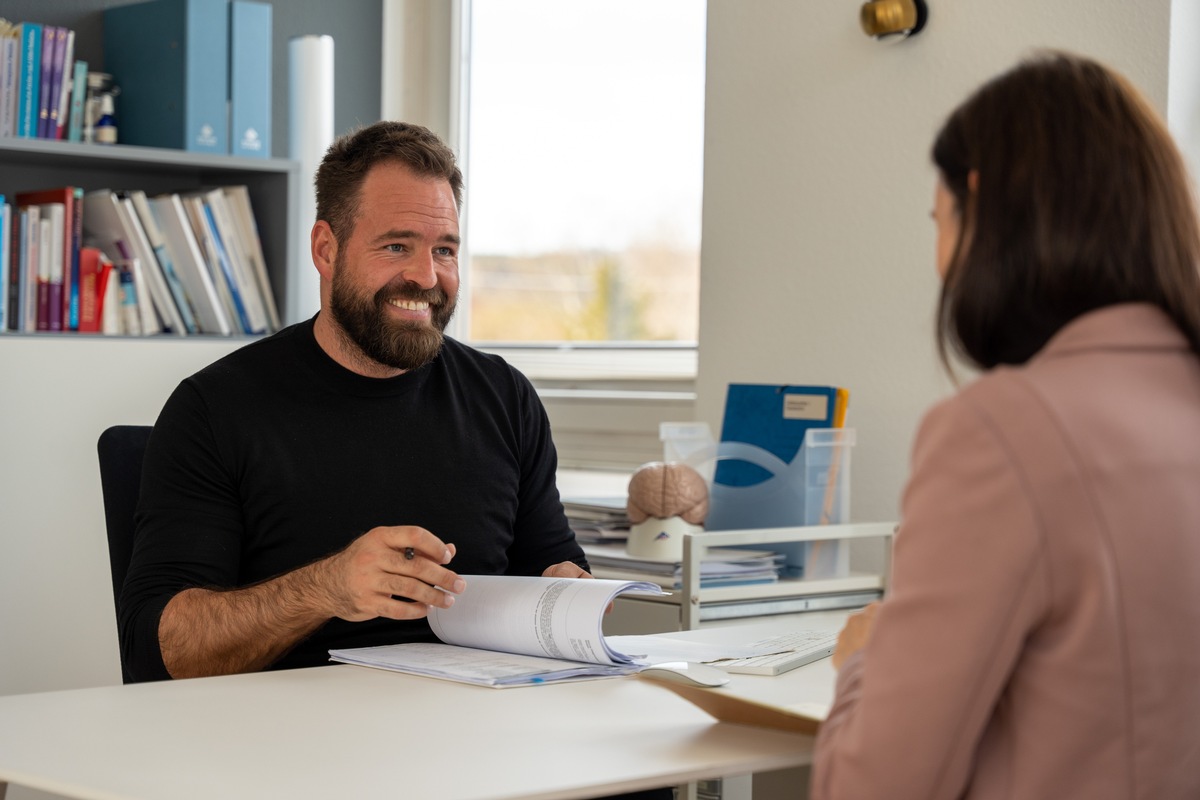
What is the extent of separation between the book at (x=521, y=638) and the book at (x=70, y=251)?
154 centimetres

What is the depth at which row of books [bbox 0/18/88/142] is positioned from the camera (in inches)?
106

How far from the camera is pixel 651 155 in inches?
123

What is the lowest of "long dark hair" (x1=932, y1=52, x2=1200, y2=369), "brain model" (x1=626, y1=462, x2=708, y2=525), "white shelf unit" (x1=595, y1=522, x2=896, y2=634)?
"white shelf unit" (x1=595, y1=522, x2=896, y2=634)

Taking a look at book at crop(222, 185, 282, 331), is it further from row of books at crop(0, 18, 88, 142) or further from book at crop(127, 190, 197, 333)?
row of books at crop(0, 18, 88, 142)

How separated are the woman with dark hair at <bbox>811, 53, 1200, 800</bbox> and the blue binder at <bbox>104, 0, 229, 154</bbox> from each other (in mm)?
2283

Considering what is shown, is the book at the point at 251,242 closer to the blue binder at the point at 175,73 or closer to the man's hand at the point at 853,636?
the blue binder at the point at 175,73

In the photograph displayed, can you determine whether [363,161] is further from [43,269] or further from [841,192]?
[43,269]

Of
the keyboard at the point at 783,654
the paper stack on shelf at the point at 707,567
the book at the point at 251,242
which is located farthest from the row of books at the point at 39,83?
the keyboard at the point at 783,654

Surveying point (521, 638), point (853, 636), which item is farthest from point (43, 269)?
point (853, 636)

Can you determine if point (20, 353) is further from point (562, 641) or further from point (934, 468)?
point (934, 468)

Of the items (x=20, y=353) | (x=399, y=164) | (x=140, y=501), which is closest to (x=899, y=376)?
(x=399, y=164)

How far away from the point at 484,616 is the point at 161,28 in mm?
1911

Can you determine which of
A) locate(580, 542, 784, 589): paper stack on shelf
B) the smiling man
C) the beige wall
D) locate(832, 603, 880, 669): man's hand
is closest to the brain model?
locate(580, 542, 784, 589): paper stack on shelf

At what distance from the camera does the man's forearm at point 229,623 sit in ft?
5.05
